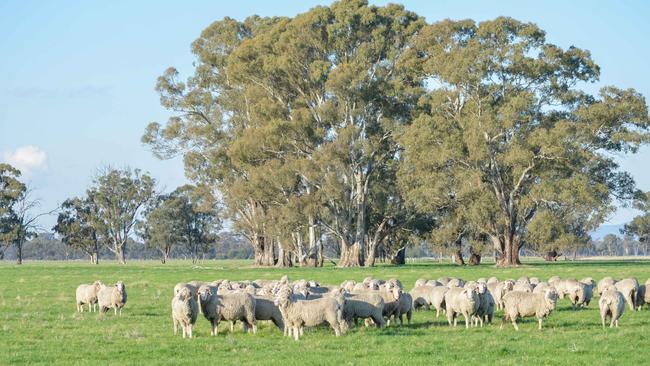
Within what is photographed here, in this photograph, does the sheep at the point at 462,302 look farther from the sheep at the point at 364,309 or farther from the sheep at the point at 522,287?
the sheep at the point at 522,287

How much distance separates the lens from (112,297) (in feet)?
75.2

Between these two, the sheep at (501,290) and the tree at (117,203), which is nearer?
the sheep at (501,290)

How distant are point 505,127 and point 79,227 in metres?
68.7

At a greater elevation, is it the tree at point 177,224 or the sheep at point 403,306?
the tree at point 177,224

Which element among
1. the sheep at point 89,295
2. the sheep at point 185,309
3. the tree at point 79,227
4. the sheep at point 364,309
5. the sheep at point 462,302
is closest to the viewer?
the sheep at point 185,309

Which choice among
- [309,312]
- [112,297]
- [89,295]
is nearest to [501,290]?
[309,312]

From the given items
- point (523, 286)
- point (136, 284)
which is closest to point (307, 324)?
Answer: point (523, 286)

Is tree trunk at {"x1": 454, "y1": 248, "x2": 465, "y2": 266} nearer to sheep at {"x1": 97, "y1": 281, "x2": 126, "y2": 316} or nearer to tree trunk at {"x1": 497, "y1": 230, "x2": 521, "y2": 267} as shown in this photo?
tree trunk at {"x1": 497, "y1": 230, "x2": 521, "y2": 267}

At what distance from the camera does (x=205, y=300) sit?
18.3 meters

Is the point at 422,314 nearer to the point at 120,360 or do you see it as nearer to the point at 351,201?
the point at 120,360

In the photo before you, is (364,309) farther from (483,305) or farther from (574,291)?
(574,291)

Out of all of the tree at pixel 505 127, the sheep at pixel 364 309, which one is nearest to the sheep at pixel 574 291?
the sheep at pixel 364 309

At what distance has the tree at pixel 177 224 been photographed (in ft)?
377

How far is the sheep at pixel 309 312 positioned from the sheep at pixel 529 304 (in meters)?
3.71
